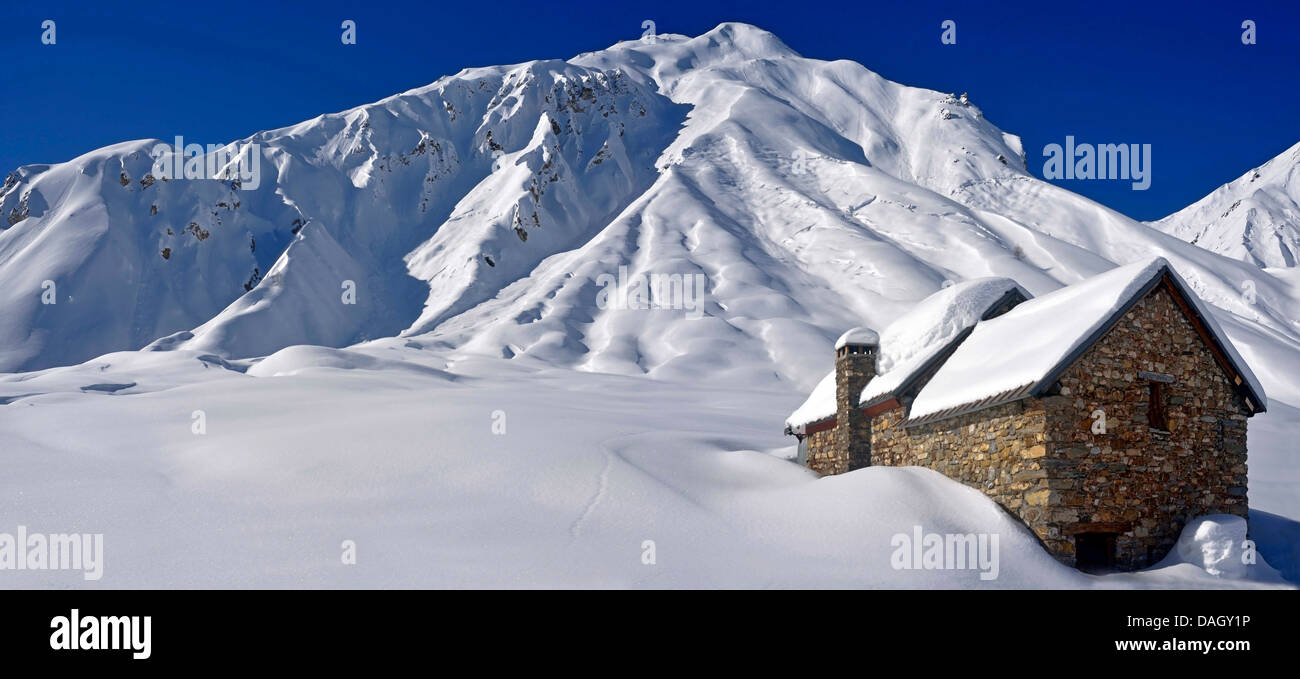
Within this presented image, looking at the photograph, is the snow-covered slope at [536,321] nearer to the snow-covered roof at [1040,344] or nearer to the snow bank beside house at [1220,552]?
the snow bank beside house at [1220,552]

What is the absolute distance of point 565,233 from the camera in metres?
84.7

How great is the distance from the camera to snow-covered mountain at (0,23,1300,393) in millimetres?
60938

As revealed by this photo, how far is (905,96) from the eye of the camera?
125 m

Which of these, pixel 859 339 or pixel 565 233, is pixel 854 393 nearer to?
pixel 859 339

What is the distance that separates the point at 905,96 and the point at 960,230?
60.6 m

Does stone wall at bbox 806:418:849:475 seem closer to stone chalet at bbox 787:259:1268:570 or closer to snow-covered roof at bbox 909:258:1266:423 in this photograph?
stone chalet at bbox 787:259:1268:570

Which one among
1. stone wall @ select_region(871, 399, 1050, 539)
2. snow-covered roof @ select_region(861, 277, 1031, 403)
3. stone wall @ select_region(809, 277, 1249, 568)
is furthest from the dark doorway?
snow-covered roof @ select_region(861, 277, 1031, 403)

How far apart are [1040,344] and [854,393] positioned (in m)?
4.35

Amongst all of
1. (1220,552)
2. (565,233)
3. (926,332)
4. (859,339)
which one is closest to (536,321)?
(565,233)

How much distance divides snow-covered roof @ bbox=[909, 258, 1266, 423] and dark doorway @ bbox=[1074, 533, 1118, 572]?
2.63 meters

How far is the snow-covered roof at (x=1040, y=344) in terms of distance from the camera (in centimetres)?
1177

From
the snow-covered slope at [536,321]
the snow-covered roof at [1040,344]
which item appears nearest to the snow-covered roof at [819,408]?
the snow-covered slope at [536,321]

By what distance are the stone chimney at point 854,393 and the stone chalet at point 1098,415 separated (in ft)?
4.02
